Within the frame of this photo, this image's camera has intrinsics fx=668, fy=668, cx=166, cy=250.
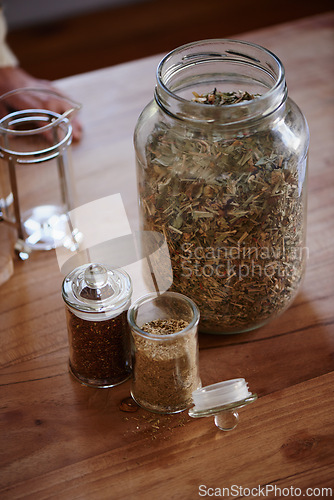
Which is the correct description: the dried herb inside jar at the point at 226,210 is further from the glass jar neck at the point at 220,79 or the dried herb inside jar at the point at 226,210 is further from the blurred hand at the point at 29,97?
the blurred hand at the point at 29,97

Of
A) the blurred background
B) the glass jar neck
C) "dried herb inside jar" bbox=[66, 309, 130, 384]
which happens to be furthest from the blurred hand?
the blurred background

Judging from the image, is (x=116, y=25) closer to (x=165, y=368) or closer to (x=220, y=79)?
(x=220, y=79)

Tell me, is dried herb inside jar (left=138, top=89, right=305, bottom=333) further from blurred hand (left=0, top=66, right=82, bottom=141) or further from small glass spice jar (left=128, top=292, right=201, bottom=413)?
blurred hand (left=0, top=66, right=82, bottom=141)

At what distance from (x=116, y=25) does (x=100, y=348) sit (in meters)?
2.05

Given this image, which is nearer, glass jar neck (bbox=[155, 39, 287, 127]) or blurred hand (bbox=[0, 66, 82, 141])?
glass jar neck (bbox=[155, 39, 287, 127])

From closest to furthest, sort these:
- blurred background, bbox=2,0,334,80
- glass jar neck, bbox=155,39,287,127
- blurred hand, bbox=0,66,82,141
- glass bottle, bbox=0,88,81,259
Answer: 1. glass jar neck, bbox=155,39,287,127
2. glass bottle, bbox=0,88,81,259
3. blurred hand, bbox=0,66,82,141
4. blurred background, bbox=2,0,334,80

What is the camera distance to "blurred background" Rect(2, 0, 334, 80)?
2479 mm

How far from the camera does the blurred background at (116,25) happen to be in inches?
97.6

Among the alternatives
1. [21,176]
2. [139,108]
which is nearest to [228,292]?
[21,176]

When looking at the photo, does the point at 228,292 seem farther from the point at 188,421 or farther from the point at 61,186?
the point at 61,186

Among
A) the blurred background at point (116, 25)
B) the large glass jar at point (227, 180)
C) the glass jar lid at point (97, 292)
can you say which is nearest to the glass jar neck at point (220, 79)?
the large glass jar at point (227, 180)

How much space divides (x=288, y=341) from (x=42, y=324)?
0.37 m

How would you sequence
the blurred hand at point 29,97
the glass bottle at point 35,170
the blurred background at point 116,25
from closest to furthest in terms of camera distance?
1. the glass bottle at point 35,170
2. the blurred hand at point 29,97
3. the blurred background at point 116,25

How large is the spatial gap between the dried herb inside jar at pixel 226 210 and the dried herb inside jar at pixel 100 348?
107mm
